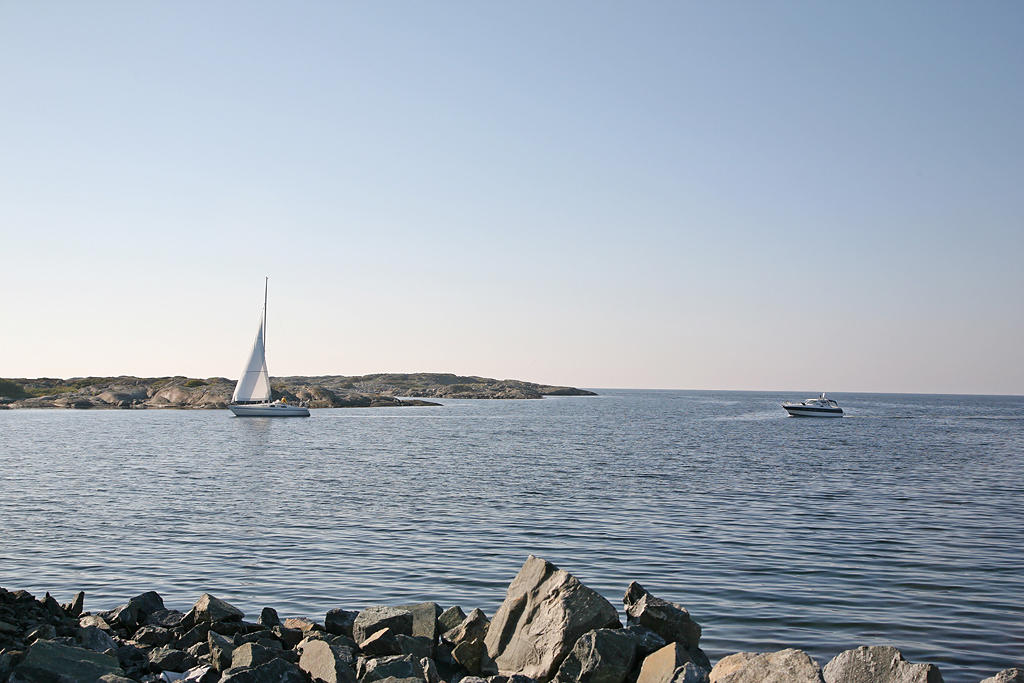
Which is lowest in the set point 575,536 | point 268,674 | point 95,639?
point 575,536

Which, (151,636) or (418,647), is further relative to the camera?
(151,636)

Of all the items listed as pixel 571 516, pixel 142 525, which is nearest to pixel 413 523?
pixel 571 516

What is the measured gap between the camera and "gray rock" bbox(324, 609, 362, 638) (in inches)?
485

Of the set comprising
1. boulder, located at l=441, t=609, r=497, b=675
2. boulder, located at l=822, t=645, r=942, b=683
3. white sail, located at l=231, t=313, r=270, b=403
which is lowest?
boulder, located at l=441, t=609, r=497, b=675

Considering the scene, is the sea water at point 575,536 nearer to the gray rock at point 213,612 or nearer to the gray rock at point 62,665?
the gray rock at point 213,612

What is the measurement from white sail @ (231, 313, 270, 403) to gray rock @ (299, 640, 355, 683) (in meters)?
89.0

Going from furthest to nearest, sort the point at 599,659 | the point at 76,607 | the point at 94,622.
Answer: the point at 76,607
the point at 94,622
the point at 599,659

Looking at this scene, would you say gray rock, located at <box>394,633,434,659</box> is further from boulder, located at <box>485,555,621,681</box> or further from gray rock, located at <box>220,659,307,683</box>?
gray rock, located at <box>220,659,307,683</box>

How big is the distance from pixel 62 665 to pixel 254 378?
295ft

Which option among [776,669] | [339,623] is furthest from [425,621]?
[776,669]

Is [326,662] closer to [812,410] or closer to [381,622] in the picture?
[381,622]

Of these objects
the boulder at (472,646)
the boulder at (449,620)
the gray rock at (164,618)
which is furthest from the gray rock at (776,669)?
the gray rock at (164,618)

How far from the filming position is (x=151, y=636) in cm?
1184

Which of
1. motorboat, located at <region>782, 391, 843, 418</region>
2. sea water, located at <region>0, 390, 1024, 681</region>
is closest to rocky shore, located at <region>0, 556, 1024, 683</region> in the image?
sea water, located at <region>0, 390, 1024, 681</region>
